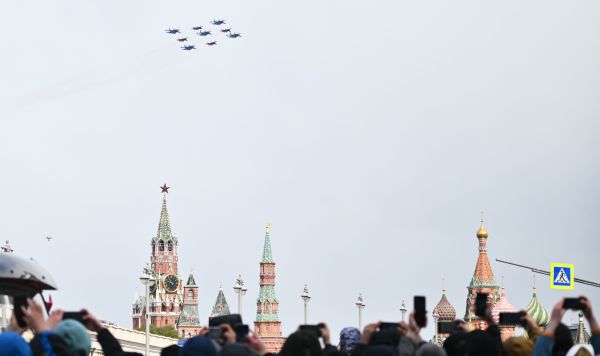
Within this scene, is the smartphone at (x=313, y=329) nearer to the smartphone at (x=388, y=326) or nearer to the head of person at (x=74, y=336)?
the smartphone at (x=388, y=326)

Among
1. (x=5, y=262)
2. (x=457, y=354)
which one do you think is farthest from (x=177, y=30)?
(x=457, y=354)

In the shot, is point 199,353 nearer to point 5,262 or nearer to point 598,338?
point 598,338

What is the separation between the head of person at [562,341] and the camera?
16.7m

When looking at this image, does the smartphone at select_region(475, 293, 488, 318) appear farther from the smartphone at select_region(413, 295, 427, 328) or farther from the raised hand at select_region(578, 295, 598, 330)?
the raised hand at select_region(578, 295, 598, 330)

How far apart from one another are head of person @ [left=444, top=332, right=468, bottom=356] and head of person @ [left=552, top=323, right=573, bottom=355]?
85cm

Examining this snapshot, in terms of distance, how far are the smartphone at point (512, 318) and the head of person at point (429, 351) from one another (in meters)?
1.52

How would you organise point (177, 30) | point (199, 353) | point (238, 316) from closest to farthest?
point (199, 353)
point (238, 316)
point (177, 30)

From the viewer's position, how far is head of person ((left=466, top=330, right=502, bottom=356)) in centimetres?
1645

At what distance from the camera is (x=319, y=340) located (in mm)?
17031

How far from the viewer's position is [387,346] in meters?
16.4

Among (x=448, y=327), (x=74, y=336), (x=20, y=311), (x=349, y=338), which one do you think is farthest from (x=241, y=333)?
(x=74, y=336)

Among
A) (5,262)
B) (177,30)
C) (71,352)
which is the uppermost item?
(177,30)

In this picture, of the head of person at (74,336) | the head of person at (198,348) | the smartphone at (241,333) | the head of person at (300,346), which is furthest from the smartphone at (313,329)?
the head of person at (74,336)

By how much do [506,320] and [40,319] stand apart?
17.7 ft
